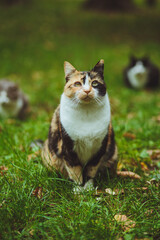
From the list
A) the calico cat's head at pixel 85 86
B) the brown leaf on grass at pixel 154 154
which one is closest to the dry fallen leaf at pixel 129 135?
the brown leaf on grass at pixel 154 154

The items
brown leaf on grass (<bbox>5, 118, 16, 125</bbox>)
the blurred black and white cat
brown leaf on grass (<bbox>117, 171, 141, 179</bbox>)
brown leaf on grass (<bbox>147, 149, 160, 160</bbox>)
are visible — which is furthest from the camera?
the blurred black and white cat

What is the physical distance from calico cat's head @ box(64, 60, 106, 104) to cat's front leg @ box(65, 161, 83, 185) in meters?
0.62

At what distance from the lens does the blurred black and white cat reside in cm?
595

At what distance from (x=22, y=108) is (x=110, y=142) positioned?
113 inches

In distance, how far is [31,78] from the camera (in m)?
6.91

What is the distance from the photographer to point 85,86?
1.85 m

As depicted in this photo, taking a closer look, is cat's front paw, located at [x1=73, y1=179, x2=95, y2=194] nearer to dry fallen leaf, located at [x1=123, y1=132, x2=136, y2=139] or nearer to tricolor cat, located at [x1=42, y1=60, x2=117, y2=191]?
tricolor cat, located at [x1=42, y1=60, x2=117, y2=191]

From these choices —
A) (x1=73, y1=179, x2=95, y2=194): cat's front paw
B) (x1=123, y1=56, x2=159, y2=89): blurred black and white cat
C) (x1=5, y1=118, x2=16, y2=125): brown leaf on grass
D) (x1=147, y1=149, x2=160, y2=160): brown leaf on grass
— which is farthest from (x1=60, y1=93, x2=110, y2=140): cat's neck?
(x1=123, y1=56, x2=159, y2=89): blurred black and white cat

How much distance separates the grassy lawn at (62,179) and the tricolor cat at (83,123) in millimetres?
182

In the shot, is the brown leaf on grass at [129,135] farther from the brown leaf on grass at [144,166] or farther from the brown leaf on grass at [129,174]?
the brown leaf on grass at [129,174]

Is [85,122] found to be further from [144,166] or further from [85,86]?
[144,166]

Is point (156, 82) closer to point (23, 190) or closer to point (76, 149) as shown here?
point (76, 149)

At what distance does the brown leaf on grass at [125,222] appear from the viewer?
1646mm

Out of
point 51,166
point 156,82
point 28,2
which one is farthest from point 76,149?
point 28,2
